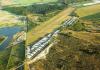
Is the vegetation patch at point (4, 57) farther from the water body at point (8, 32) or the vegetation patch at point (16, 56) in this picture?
the water body at point (8, 32)

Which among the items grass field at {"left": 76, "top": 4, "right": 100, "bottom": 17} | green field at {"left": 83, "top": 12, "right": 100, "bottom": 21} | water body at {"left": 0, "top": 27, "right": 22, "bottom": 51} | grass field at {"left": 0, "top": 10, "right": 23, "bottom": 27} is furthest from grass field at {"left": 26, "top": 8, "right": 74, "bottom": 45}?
grass field at {"left": 0, "top": 10, "right": 23, "bottom": 27}

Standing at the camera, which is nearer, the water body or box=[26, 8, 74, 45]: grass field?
box=[26, 8, 74, 45]: grass field

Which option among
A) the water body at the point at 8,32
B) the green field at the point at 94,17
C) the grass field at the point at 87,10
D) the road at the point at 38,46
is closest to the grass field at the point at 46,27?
the road at the point at 38,46

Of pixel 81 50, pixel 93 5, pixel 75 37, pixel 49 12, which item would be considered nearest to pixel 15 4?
pixel 49 12

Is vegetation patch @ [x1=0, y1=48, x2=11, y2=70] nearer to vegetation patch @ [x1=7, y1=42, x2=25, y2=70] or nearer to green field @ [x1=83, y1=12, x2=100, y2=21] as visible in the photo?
vegetation patch @ [x1=7, y1=42, x2=25, y2=70]

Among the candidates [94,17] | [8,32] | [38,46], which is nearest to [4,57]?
[38,46]

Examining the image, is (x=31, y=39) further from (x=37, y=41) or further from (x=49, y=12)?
(x=49, y=12)
